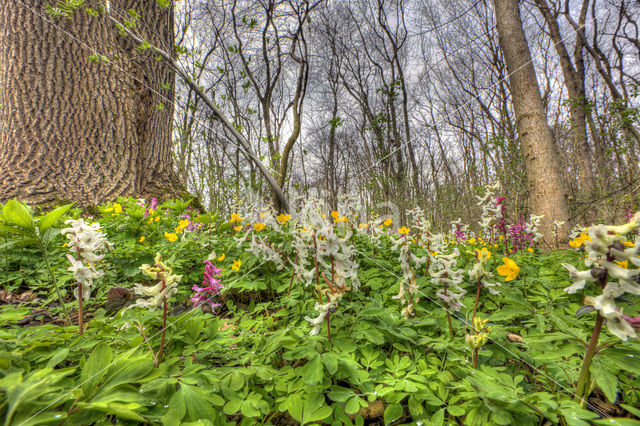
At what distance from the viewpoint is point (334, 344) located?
38.8 inches

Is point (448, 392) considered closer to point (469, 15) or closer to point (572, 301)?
point (572, 301)

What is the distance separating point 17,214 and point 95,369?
0.77 metres

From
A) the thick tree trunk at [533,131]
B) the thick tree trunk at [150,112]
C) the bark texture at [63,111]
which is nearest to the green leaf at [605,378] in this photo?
the thick tree trunk at [533,131]

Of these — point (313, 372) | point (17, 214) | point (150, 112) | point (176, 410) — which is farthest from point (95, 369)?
point (150, 112)

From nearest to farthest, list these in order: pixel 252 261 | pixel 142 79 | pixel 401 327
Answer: pixel 401 327, pixel 252 261, pixel 142 79

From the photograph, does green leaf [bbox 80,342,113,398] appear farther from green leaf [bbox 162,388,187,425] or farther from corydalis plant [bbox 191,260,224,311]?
corydalis plant [bbox 191,260,224,311]

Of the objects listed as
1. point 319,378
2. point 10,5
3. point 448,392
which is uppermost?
point 10,5

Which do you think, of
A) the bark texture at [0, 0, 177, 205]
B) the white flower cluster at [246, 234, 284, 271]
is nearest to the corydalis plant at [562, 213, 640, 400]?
the white flower cluster at [246, 234, 284, 271]

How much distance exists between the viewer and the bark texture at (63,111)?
3156 mm

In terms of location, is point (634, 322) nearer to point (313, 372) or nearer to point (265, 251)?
point (313, 372)

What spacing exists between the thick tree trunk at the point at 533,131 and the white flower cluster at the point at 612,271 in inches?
131

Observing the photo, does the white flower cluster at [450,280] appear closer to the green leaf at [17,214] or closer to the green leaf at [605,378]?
the green leaf at [605,378]

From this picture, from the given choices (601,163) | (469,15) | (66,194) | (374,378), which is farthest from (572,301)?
(469,15)

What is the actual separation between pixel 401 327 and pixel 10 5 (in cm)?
567
